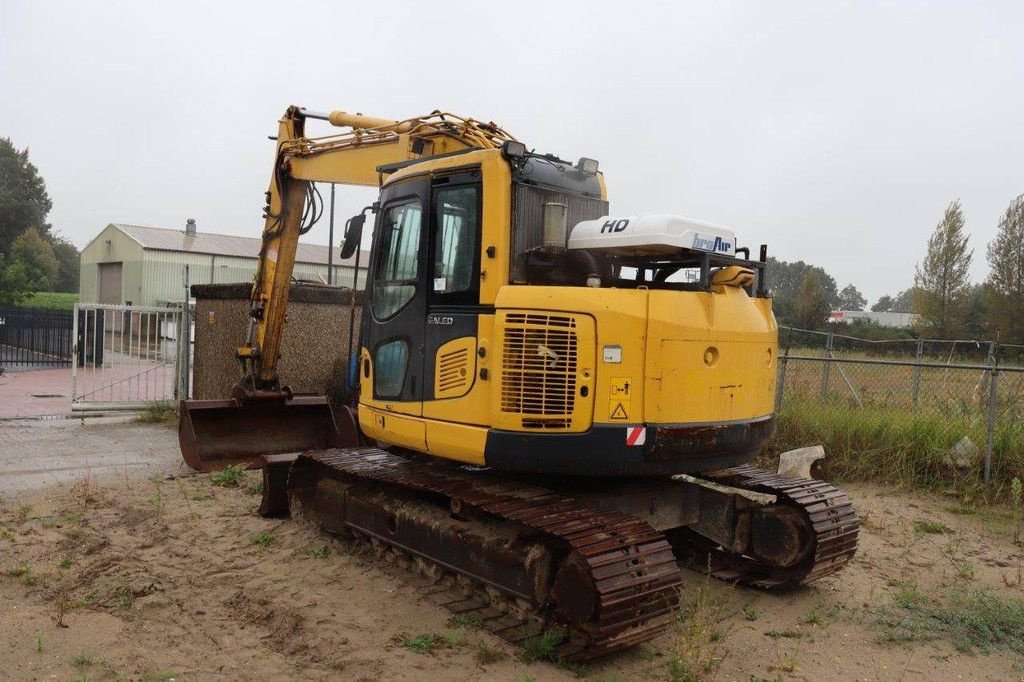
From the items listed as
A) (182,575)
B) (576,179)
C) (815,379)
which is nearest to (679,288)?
(576,179)

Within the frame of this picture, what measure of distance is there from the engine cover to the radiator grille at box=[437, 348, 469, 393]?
3.25ft

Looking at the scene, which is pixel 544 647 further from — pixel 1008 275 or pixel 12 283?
pixel 1008 275

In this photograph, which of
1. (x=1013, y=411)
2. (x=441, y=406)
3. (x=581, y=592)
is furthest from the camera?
(x=1013, y=411)

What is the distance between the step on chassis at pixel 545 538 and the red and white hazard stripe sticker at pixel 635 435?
0.45 m

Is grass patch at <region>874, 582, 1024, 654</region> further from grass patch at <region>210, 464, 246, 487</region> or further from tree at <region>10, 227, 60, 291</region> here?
tree at <region>10, 227, 60, 291</region>

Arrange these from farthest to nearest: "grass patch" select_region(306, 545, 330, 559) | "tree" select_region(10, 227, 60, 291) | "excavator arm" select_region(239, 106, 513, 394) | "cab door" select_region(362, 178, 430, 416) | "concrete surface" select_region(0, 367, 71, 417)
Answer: "tree" select_region(10, 227, 60, 291), "concrete surface" select_region(0, 367, 71, 417), "excavator arm" select_region(239, 106, 513, 394), "grass patch" select_region(306, 545, 330, 559), "cab door" select_region(362, 178, 430, 416)

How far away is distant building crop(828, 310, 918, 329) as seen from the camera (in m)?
32.0

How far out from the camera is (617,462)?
15.7 feet

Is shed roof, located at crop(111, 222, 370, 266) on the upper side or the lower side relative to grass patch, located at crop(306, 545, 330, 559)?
upper

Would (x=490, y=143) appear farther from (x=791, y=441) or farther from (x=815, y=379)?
(x=815, y=379)

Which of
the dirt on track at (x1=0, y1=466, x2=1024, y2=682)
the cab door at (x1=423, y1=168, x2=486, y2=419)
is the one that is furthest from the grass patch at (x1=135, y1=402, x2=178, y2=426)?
the cab door at (x1=423, y1=168, x2=486, y2=419)

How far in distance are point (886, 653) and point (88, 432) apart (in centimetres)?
1021

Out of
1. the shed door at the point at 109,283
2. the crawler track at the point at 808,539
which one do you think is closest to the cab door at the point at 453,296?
the crawler track at the point at 808,539

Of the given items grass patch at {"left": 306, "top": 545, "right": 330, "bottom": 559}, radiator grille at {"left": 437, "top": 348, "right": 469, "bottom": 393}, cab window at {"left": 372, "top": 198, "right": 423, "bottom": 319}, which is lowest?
grass patch at {"left": 306, "top": 545, "right": 330, "bottom": 559}
